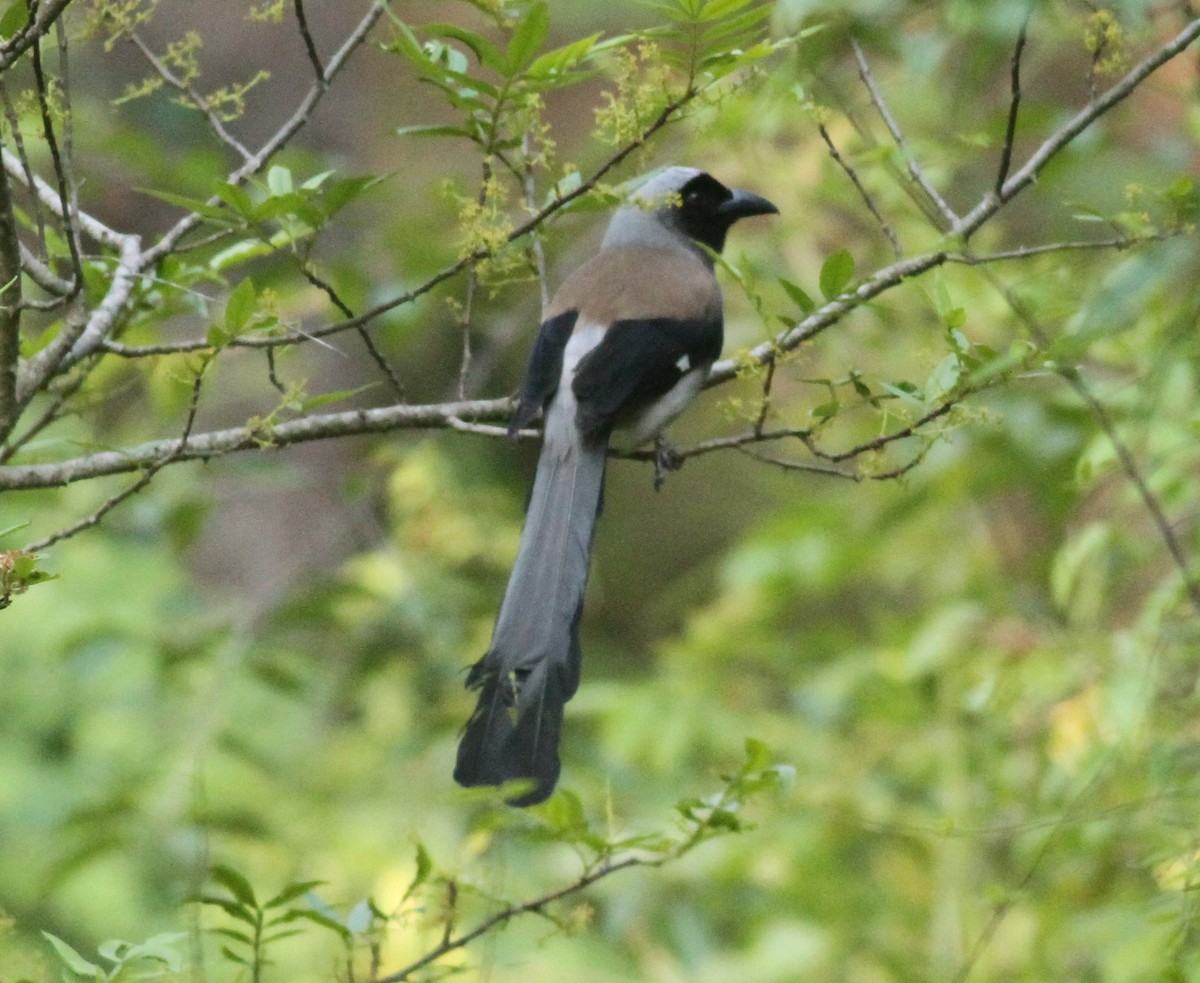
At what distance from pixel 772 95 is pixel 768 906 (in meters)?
2.63

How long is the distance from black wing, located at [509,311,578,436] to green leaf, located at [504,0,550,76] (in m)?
0.89

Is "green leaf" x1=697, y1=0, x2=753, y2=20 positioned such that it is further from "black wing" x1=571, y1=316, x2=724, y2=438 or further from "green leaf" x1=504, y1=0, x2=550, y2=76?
"black wing" x1=571, y1=316, x2=724, y2=438

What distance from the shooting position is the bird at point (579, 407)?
2.28 metres

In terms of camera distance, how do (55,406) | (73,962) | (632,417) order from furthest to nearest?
(632,417)
(55,406)
(73,962)

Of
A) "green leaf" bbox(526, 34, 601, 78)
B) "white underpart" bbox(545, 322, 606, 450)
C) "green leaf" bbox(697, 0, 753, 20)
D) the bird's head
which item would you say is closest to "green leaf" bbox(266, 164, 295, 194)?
"green leaf" bbox(526, 34, 601, 78)

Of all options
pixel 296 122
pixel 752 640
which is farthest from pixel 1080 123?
pixel 752 640

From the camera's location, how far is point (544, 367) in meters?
2.87

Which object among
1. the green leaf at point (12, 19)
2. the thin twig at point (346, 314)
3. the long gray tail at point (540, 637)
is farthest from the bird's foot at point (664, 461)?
the green leaf at point (12, 19)

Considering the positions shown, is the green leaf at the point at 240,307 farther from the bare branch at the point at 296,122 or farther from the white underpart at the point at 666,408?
the white underpart at the point at 666,408

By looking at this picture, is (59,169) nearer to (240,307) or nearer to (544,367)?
(240,307)

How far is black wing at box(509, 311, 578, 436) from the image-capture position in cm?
272

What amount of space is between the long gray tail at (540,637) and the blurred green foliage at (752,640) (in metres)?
0.11

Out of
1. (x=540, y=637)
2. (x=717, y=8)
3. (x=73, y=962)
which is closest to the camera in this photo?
(x=73, y=962)

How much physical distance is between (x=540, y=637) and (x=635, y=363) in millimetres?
752
